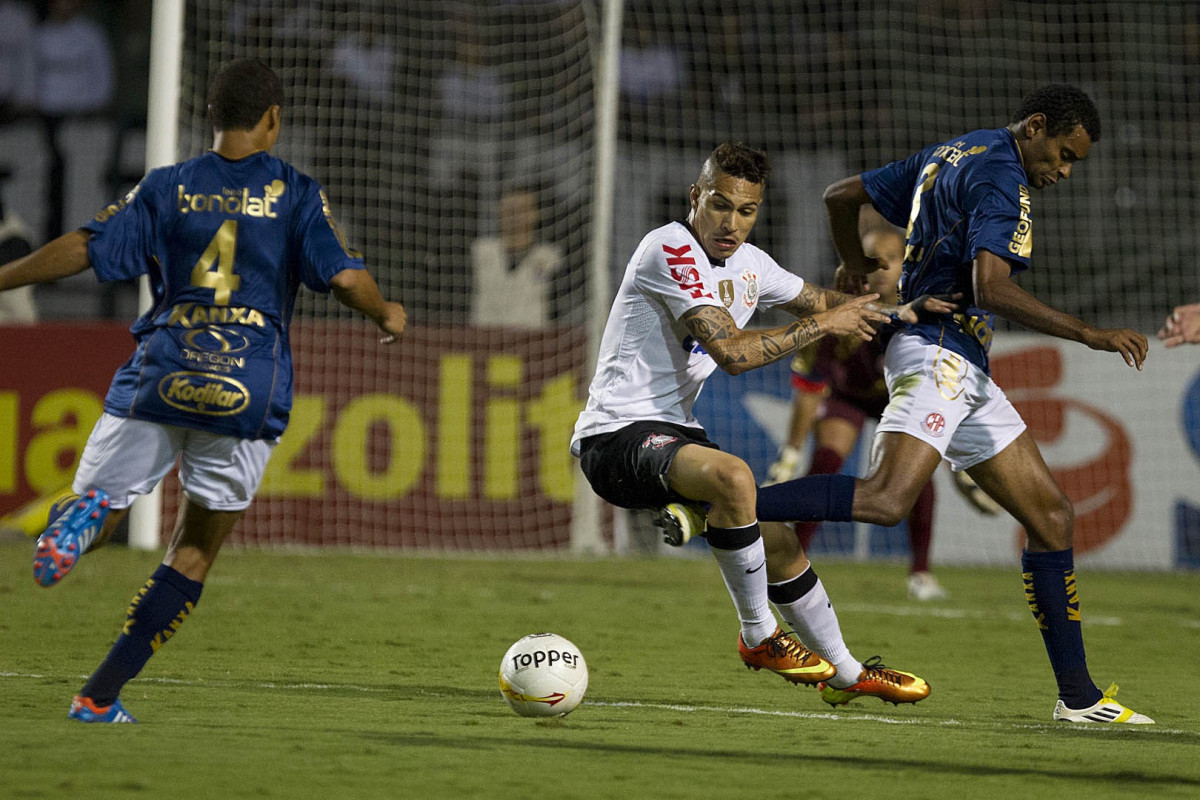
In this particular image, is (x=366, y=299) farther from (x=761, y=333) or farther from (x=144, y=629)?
(x=761, y=333)

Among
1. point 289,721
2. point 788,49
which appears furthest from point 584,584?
point 788,49

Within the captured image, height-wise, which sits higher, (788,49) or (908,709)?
(788,49)

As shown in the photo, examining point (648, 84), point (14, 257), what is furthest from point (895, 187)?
point (648, 84)

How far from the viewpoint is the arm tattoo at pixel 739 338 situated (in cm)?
522

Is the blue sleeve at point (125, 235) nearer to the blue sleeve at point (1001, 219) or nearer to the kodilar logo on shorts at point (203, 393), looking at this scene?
the kodilar logo on shorts at point (203, 393)

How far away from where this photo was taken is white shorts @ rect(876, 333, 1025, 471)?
5.42 m

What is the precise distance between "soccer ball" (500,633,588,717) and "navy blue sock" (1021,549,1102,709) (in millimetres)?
1681

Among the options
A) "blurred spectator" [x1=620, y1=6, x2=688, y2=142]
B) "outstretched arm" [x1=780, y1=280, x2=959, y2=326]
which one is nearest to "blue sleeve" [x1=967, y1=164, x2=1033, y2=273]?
"outstretched arm" [x1=780, y1=280, x2=959, y2=326]

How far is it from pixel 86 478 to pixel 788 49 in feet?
37.0

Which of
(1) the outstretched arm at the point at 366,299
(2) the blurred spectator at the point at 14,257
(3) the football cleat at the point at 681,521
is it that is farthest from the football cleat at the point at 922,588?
(2) the blurred spectator at the point at 14,257

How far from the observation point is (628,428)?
5.39 metres

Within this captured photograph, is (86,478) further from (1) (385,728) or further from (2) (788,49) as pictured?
(2) (788,49)

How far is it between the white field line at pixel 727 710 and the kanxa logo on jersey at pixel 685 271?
1.41 m

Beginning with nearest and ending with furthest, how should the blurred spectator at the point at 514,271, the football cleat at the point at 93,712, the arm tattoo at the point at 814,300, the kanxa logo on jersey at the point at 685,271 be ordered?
the football cleat at the point at 93,712 → the kanxa logo on jersey at the point at 685,271 → the arm tattoo at the point at 814,300 → the blurred spectator at the point at 514,271
